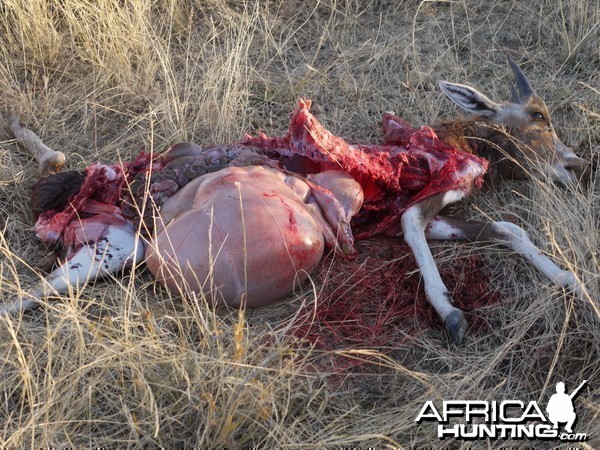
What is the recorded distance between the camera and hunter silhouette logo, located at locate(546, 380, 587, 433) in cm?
290

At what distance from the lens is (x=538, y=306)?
3.53 meters

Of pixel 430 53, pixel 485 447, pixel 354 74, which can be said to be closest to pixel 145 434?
pixel 485 447

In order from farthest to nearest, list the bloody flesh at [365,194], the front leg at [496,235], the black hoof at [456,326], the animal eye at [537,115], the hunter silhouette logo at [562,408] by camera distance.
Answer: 1. the animal eye at [537,115]
2. the front leg at [496,235]
3. the bloody flesh at [365,194]
4. the black hoof at [456,326]
5. the hunter silhouette logo at [562,408]

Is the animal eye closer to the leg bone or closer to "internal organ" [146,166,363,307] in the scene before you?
"internal organ" [146,166,363,307]

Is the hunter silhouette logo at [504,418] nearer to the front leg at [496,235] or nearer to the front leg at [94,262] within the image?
the front leg at [496,235]

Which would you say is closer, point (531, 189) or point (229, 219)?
point (229, 219)

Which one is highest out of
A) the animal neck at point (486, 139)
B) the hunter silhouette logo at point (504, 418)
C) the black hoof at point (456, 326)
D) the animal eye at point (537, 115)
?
the animal eye at point (537, 115)

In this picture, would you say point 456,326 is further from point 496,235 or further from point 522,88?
point 522,88

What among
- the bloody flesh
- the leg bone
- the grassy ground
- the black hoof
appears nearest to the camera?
the grassy ground

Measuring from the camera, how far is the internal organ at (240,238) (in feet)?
11.2

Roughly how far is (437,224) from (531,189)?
0.78m

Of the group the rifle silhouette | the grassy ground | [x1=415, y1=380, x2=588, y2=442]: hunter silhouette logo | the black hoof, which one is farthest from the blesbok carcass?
[x1=415, y1=380, x2=588, y2=442]: hunter silhouette logo

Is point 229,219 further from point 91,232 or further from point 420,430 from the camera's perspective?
point 420,430

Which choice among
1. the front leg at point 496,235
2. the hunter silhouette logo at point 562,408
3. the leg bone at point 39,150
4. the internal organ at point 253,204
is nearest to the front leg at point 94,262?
the internal organ at point 253,204
